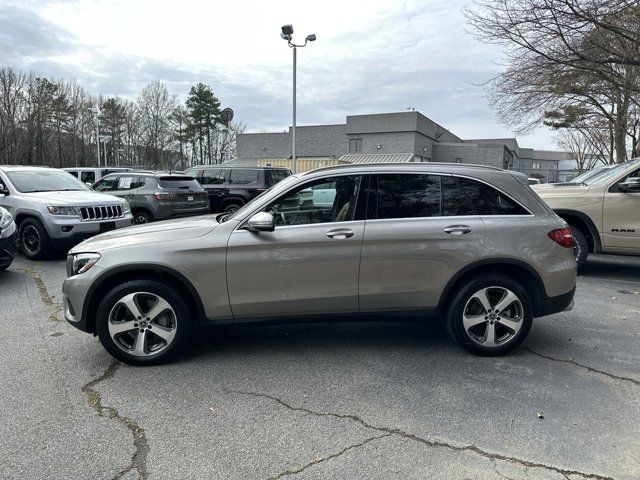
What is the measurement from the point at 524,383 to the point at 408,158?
34.4 m

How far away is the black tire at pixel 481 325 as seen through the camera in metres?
3.99

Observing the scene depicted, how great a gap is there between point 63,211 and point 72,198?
1.40 feet

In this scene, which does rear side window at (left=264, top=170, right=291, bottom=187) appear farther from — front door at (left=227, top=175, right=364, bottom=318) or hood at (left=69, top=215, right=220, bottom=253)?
front door at (left=227, top=175, right=364, bottom=318)

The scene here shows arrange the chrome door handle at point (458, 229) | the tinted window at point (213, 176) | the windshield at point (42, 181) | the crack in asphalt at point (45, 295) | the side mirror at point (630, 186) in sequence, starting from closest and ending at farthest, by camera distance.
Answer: the chrome door handle at point (458, 229)
the crack in asphalt at point (45, 295)
the side mirror at point (630, 186)
the windshield at point (42, 181)
the tinted window at point (213, 176)

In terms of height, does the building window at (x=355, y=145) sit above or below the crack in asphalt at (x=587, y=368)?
above

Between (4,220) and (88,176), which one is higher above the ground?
(88,176)

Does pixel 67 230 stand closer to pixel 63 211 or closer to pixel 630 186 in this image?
pixel 63 211

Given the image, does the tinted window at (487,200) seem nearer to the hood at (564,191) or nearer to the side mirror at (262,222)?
the side mirror at (262,222)

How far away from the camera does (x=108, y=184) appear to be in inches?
484

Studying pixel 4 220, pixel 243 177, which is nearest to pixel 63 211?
pixel 4 220

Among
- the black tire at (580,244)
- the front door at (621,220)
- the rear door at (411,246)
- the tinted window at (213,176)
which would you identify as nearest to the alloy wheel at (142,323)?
the rear door at (411,246)

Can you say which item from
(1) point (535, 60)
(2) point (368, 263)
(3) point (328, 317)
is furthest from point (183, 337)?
(1) point (535, 60)

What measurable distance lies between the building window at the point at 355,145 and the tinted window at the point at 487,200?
126 feet

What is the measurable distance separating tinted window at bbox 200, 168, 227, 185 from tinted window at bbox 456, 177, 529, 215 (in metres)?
11.3
